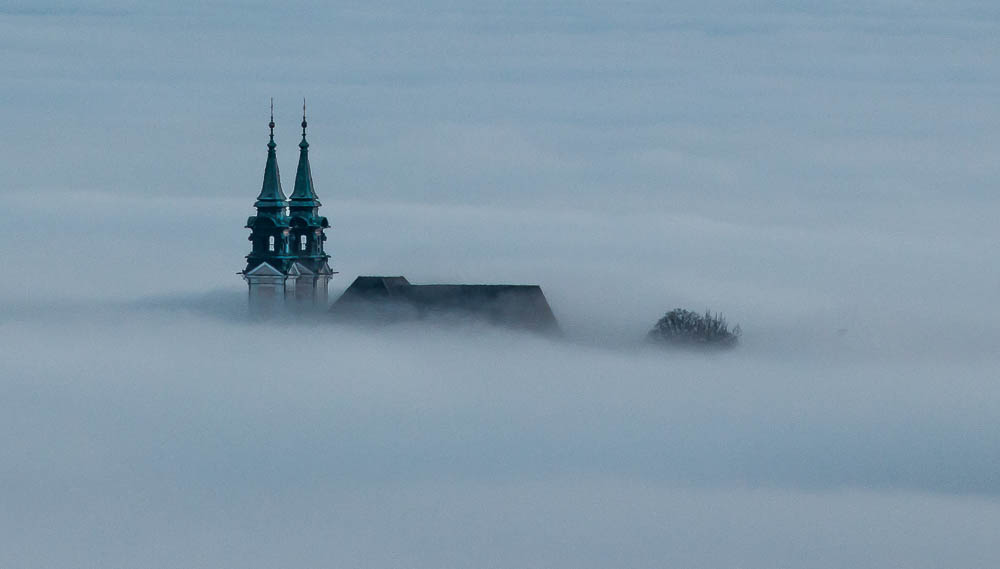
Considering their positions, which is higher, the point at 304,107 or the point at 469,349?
the point at 304,107

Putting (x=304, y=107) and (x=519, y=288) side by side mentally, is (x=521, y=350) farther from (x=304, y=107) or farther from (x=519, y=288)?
(x=304, y=107)

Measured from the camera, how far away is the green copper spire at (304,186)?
173m

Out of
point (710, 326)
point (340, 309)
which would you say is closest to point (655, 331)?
point (710, 326)

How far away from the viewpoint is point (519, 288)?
176500 millimetres

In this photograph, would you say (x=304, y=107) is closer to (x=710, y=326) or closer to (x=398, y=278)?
(x=398, y=278)

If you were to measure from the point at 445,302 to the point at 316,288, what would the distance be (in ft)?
24.1

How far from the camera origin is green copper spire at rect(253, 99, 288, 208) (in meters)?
172

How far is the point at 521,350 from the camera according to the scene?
175 meters

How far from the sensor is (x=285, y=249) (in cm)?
17125

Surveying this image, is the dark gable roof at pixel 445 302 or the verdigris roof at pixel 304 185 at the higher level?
the verdigris roof at pixel 304 185

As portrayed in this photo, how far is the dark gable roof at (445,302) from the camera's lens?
577 ft

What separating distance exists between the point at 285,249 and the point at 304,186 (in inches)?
153

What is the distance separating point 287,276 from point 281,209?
328 cm

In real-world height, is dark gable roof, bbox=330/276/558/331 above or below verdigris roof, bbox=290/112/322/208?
below
